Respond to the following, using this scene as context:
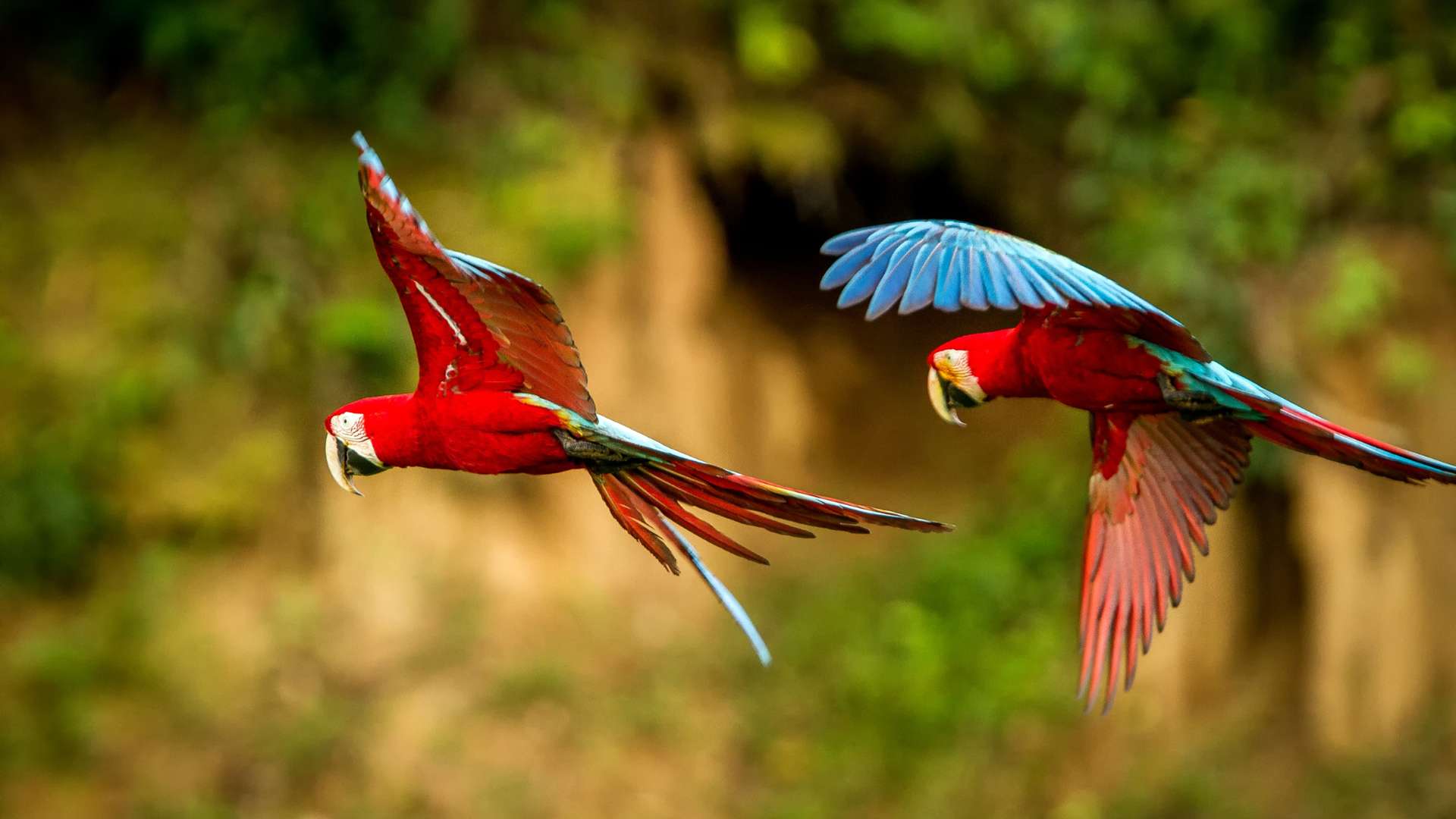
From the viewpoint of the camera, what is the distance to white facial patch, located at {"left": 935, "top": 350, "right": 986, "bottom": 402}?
7.25 ft

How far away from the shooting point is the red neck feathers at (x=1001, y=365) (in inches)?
85.6

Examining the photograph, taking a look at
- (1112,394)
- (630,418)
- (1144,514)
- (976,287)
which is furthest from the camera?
(630,418)

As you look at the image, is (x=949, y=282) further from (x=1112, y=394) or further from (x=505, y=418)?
(x=505, y=418)

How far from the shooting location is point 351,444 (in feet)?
6.93

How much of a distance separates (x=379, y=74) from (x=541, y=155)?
0.63 meters

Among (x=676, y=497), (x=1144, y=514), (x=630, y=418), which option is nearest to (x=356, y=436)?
(x=676, y=497)

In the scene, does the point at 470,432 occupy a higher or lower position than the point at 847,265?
lower

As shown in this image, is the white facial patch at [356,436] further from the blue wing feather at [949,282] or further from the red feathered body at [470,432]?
the blue wing feather at [949,282]

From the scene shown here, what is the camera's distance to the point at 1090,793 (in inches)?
235

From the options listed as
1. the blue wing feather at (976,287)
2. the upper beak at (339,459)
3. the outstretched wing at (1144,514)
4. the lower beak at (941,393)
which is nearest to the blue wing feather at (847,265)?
the blue wing feather at (976,287)

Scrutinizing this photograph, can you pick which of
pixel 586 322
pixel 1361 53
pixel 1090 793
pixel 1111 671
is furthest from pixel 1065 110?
pixel 1111 671

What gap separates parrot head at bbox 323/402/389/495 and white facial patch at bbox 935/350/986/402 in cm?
75

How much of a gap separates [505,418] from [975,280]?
62 cm

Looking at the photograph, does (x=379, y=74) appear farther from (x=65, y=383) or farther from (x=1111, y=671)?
(x=1111, y=671)
